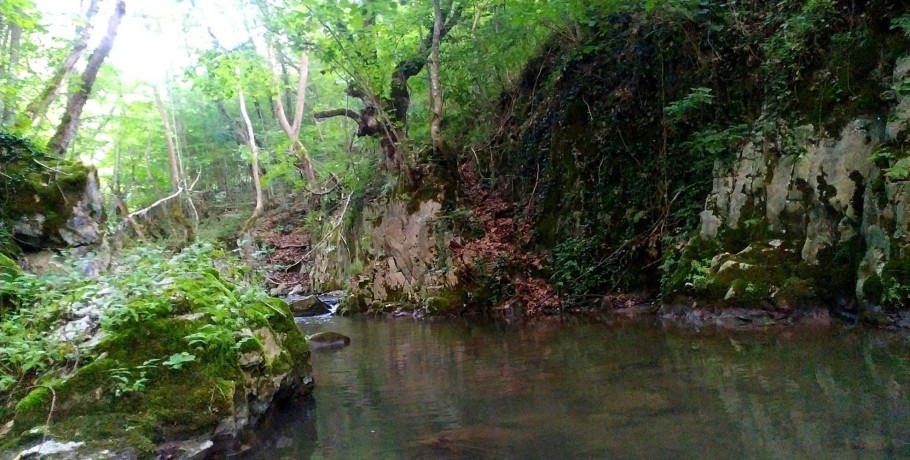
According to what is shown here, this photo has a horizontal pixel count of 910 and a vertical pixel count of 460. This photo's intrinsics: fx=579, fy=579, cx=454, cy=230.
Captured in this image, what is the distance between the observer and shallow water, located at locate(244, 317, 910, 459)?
3445mm

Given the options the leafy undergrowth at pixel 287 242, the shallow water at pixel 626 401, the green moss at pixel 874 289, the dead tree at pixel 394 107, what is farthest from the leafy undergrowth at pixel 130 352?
the leafy undergrowth at pixel 287 242

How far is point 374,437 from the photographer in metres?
4.16

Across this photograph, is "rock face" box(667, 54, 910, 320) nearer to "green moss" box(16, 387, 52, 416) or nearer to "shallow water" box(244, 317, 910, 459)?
"shallow water" box(244, 317, 910, 459)

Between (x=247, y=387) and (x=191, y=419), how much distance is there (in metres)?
0.68

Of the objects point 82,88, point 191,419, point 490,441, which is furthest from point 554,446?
point 82,88

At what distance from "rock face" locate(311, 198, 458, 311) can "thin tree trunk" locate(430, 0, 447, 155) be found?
1.42 m

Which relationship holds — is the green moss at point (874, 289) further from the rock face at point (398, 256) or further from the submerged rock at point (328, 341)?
the rock face at point (398, 256)

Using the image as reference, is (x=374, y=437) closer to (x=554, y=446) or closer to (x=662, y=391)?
(x=554, y=446)

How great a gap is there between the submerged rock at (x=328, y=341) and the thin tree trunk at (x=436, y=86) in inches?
242

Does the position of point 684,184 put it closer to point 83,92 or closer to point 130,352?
point 130,352

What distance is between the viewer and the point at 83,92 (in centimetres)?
1176

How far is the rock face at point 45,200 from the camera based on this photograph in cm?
914

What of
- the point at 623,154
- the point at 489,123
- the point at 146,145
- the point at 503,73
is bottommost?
the point at 623,154

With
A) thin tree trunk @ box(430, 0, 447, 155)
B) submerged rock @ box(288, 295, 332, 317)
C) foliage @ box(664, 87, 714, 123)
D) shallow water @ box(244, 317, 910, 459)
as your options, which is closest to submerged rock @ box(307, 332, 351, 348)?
shallow water @ box(244, 317, 910, 459)
